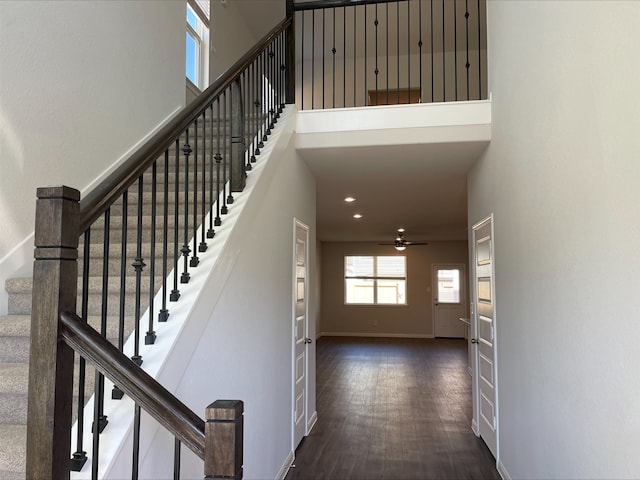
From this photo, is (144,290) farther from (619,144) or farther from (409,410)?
(409,410)

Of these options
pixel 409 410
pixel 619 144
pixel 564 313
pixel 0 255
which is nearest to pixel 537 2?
pixel 619 144

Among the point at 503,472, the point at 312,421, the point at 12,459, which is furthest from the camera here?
the point at 312,421

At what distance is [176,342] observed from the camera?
1.82 m

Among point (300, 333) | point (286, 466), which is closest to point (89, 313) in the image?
point (286, 466)

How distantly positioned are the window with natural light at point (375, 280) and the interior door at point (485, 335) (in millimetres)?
8703

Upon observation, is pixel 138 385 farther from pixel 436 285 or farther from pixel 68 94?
pixel 436 285

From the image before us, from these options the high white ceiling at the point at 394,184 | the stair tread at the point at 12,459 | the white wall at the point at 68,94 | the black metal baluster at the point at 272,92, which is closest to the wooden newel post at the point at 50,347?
the stair tread at the point at 12,459

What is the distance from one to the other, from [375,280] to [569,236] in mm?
11597

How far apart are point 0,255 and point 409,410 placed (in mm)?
4723

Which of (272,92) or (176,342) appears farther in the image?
(272,92)

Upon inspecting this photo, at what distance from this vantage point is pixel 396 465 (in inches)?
155

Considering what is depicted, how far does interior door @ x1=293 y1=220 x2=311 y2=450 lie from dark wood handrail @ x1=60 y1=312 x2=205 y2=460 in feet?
9.74

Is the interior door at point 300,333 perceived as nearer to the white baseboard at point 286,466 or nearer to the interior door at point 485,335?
the white baseboard at point 286,466

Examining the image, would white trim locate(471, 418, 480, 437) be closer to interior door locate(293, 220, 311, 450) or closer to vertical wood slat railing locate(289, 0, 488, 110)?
interior door locate(293, 220, 311, 450)
